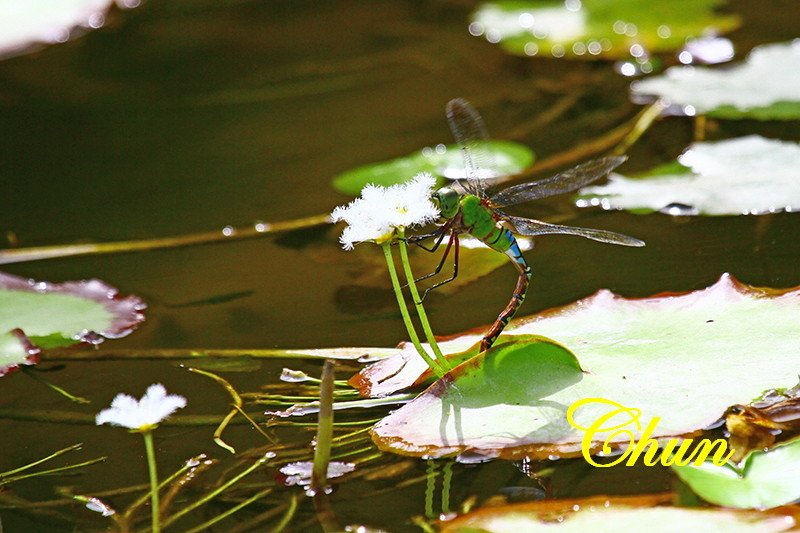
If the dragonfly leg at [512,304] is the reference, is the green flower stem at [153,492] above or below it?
below

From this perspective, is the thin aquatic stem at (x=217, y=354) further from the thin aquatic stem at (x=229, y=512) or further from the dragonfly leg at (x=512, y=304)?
the thin aquatic stem at (x=229, y=512)

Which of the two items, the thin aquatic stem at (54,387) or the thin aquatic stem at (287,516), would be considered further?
the thin aquatic stem at (54,387)

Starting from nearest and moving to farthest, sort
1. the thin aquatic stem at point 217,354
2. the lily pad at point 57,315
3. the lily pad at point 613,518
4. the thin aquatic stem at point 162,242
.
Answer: the lily pad at point 613,518 < the thin aquatic stem at point 217,354 < the lily pad at point 57,315 < the thin aquatic stem at point 162,242

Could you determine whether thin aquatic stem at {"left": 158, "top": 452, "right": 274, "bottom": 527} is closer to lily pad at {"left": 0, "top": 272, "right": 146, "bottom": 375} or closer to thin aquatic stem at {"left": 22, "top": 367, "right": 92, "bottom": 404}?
thin aquatic stem at {"left": 22, "top": 367, "right": 92, "bottom": 404}

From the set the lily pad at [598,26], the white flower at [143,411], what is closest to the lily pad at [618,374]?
the white flower at [143,411]

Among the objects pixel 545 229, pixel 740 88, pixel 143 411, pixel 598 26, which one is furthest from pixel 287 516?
pixel 598 26

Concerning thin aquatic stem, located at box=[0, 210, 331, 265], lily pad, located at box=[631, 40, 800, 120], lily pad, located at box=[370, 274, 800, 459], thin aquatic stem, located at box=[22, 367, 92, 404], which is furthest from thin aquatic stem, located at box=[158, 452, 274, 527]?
lily pad, located at box=[631, 40, 800, 120]
